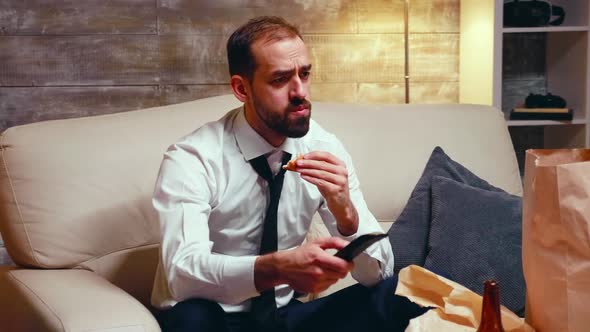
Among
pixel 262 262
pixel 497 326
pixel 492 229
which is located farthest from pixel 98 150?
pixel 497 326

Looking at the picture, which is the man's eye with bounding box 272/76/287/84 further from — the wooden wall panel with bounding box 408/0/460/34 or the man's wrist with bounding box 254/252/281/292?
the wooden wall panel with bounding box 408/0/460/34

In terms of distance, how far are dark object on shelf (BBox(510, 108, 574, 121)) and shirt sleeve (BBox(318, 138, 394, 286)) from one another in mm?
1168

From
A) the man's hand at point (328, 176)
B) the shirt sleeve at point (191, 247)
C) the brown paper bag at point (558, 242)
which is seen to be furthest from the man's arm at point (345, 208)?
the brown paper bag at point (558, 242)

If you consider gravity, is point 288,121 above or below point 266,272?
above

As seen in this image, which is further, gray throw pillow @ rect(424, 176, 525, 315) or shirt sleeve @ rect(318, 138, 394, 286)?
gray throw pillow @ rect(424, 176, 525, 315)

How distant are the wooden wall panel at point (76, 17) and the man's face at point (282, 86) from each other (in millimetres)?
1125

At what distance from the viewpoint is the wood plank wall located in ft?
9.07

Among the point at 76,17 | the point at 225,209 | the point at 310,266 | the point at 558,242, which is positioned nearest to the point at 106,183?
the point at 225,209

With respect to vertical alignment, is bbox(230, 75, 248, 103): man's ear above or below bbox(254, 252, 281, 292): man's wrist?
above

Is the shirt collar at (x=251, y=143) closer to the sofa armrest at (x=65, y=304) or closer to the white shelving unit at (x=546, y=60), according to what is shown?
the sofa armrest at (x=65, y=304)

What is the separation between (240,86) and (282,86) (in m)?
0.12

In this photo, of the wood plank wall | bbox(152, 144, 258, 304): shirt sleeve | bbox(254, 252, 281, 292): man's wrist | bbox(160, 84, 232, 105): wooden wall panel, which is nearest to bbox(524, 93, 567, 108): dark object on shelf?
the wood plank wall

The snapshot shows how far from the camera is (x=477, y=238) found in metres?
1.97

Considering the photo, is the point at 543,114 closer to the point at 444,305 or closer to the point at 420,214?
the point at 420,214
